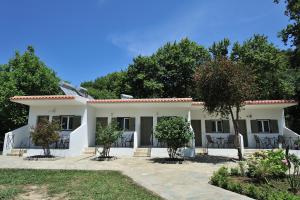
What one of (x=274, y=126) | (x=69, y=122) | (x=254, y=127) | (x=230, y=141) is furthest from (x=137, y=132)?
(x=274, y=126)

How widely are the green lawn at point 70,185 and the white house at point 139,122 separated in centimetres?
601

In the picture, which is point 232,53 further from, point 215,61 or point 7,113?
point 7,113

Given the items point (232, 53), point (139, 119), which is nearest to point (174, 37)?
point (232, 53)

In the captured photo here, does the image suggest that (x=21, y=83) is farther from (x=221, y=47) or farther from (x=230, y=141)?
(x=221, y=47)

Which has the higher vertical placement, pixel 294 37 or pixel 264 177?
pixel 294 37

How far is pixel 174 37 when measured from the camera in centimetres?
3073

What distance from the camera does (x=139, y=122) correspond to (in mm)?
18438

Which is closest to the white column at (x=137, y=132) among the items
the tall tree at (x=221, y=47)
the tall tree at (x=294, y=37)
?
the tall tree at (x=294, y=37)

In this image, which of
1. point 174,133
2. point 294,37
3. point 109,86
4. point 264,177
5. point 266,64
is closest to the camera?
point 264,177

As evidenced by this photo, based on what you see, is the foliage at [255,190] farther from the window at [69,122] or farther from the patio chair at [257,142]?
the window at [69,122]

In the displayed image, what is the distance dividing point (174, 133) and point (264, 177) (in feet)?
19.5

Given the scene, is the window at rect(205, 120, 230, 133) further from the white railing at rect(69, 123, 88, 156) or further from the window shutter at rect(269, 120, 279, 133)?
the white railing at rect(69, 123, 88, 156)

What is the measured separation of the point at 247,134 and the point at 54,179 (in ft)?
50.8

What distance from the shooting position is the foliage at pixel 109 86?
104ft
